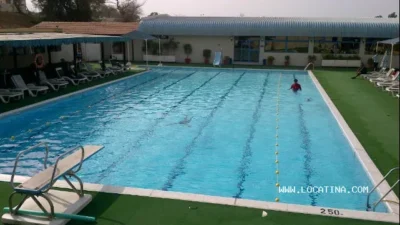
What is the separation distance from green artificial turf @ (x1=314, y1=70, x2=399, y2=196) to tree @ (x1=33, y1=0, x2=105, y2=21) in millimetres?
34382

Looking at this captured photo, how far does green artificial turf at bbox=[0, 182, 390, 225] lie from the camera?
16.6 ft

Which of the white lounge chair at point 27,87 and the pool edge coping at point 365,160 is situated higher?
the white lounge chair at point 27,87

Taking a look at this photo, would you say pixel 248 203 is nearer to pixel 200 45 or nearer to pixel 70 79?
pixel 70 79

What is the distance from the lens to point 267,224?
4980 mm

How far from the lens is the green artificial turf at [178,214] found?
5062 millimetres

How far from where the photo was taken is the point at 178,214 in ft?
17.4

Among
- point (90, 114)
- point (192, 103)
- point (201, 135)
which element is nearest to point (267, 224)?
point (201, 135)

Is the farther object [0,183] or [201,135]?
[201,135]

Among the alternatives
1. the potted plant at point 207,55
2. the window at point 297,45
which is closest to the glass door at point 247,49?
the potted plant at point 207,55

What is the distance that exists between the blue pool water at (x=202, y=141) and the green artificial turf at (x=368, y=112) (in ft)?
1.45

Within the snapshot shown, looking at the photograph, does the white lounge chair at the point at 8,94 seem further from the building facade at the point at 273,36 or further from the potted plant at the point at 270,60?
the potted plant at the point at 270,60

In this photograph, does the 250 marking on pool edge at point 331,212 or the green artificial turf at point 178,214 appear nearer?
the green artificial turf at point 178,214

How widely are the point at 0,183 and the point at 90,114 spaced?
6.90 meters

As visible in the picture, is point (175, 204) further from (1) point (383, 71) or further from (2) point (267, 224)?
(1) point (383, 71)
